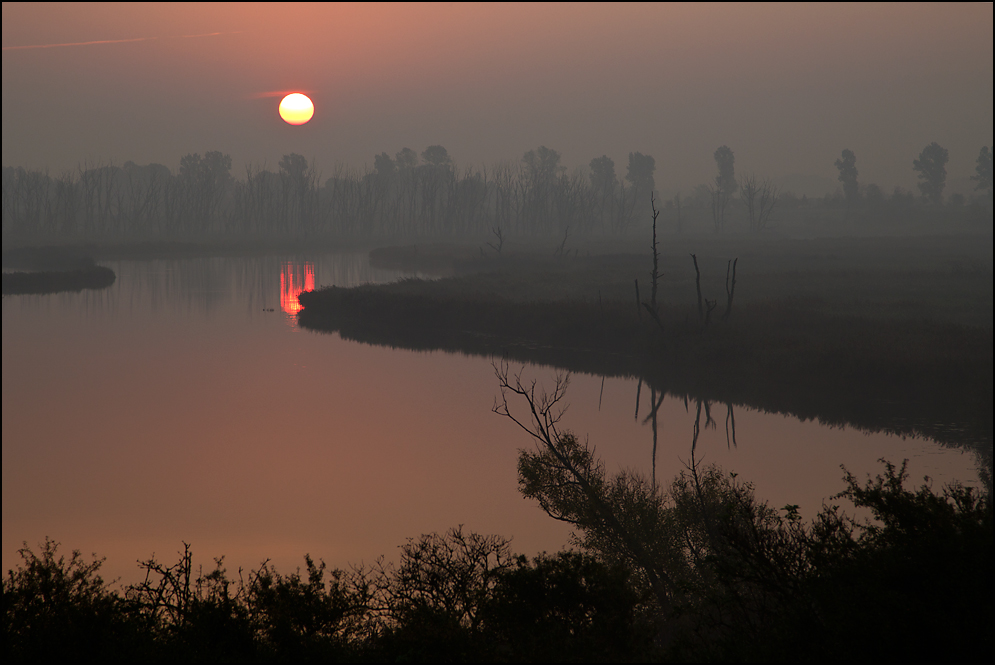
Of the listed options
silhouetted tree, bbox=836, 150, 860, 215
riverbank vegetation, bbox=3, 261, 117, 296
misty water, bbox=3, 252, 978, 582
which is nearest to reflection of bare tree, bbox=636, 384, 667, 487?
misty water, bbox=3, 252, 978, 582

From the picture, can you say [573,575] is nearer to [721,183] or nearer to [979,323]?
[979,323]

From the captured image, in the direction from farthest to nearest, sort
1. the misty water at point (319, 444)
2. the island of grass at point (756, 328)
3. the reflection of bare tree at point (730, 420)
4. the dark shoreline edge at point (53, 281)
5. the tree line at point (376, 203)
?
the tree line at point (376, 203) → the dark shoreline edge at point (53, 281) → the island of grass at point (756, 328) → the reflection of bare tree at point (730, 420) → the misty water at point (319, 444)

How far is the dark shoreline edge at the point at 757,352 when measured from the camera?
2511 cm

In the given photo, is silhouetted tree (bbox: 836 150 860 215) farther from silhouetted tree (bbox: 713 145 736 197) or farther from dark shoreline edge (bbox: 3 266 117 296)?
dark shoreline edge (bbox: 3 266 117 296)

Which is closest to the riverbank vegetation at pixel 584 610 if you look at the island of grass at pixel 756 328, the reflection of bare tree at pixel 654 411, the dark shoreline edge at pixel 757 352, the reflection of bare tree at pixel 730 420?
the reflection of bare tree at pixel 654 411

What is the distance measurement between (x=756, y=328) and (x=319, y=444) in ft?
64.7

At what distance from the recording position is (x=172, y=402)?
29.4 m

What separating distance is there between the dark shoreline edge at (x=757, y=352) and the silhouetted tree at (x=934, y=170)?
15817 centimetres

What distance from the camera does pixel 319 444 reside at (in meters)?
24.3

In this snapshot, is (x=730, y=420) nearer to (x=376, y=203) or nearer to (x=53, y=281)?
(x=53, y=281)

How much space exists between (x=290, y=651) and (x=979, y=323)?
3357 cm

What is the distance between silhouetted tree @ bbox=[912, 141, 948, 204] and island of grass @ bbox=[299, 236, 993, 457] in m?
122

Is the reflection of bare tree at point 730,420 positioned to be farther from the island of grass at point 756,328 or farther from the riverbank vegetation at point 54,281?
the riverbank vegetation at point 54,281

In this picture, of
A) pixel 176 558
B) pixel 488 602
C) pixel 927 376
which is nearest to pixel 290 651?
pixel 488 602
